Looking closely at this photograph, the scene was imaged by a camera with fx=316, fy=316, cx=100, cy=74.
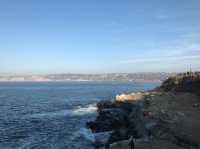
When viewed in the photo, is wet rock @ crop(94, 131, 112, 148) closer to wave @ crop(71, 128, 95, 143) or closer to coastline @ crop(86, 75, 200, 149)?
coastline @ crop(86, 75, 200, 149)

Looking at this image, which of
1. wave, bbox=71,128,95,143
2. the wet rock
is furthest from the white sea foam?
the wet rock

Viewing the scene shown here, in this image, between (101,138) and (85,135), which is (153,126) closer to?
(101,138)

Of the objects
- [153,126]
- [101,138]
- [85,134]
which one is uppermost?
[153,126]

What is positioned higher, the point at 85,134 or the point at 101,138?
the point at 101,138

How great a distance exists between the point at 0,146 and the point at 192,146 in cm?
2369

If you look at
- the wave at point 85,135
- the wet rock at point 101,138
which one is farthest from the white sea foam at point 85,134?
the wet rock at point 101,138

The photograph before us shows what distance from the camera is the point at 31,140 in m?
42.8

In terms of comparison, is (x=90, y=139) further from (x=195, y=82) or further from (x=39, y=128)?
(x=195, y=82)

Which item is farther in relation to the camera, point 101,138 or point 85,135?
point 85,135

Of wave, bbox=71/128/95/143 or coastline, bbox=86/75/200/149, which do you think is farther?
wave, bbox=71/128/95/143

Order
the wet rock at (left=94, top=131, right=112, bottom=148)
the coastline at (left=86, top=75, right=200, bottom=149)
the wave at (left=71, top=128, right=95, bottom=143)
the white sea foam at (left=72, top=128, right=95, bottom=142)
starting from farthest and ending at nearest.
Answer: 1. the white sea foam at (left=72, top=128, right=95, bottom=142)
2. the wave at (left=71, top=128, right=95, bottom=143)
3. the wet rock at (left=94, top=131, right=112, bottom=148)
4. the coastline at (left=86, top=75, right=200, bottom=149)

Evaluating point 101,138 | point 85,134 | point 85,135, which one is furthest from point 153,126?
point 85,134

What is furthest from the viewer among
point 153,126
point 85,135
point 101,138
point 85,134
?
point 85,134

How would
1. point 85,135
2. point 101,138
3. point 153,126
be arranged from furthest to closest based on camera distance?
1. point 85,135
2. point 101,138
3. point 153,126
